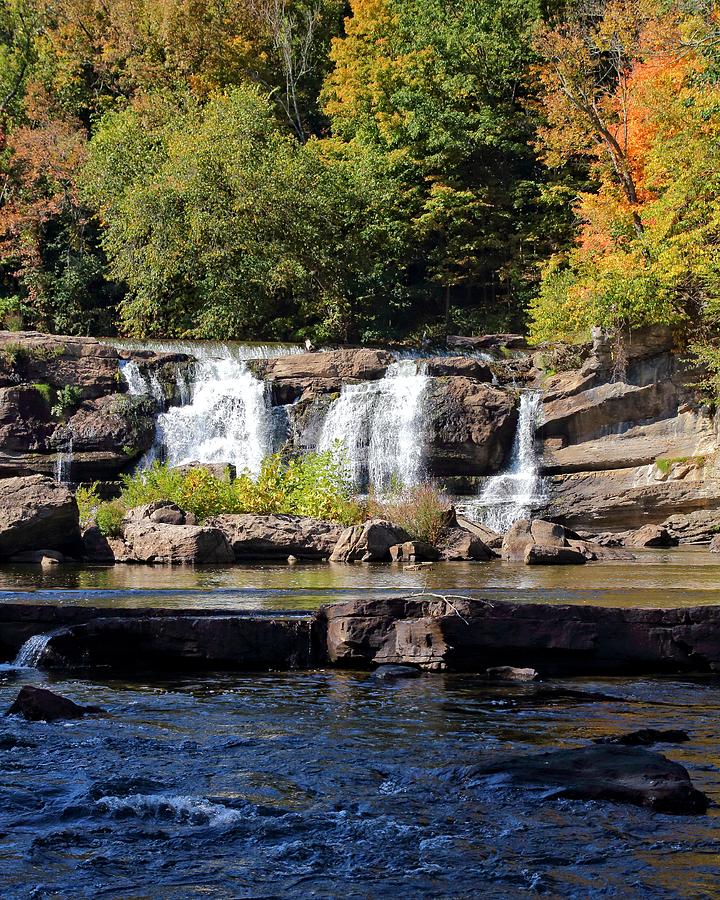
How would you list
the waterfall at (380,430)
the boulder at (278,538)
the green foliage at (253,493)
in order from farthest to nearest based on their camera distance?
the waterfall at (380,430) → the green foliage at (253,493) → the boulder at (278,538)

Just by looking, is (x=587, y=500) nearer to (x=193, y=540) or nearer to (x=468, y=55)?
(x=193, y=540)

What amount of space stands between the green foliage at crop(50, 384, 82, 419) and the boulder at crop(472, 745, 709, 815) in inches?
942

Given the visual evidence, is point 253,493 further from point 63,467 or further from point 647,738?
point 647,738

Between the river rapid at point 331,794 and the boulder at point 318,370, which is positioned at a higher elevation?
the boulder at point 318,370

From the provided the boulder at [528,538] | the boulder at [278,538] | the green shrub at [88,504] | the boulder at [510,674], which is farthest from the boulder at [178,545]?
the boulder at [510,674]

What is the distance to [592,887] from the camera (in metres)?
4.13

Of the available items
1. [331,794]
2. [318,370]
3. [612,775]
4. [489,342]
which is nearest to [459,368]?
[318,370]

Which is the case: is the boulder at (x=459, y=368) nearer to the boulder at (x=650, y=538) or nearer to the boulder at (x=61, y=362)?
the boulder at (x=650, y=538)

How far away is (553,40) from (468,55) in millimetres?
5697

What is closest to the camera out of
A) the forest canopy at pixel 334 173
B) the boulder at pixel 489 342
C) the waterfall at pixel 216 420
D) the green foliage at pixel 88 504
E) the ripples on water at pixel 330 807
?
the ripples on water at pixel 330 807

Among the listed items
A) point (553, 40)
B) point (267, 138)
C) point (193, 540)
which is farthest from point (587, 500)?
point (267, 138)

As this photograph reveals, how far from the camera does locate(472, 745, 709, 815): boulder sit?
5.00 m

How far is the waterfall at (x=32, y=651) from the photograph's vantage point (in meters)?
8.88

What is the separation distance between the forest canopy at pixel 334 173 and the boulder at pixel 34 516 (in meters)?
16.6
